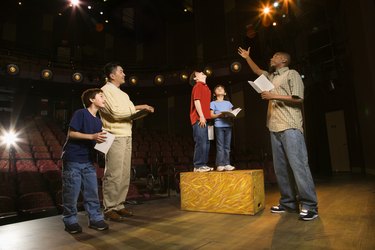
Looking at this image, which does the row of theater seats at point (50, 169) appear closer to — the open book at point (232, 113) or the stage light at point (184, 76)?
the open book at point (232, 113)

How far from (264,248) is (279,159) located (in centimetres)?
109

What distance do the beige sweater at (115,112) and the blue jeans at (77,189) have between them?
428 mm

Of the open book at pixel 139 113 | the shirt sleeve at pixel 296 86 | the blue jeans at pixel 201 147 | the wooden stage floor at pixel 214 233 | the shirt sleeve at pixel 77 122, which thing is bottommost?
the wooden stage floor at pixel 214 233

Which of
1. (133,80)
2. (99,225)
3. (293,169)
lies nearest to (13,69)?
(133,80)

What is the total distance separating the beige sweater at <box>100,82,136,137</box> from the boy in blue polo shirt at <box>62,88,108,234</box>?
0.18m

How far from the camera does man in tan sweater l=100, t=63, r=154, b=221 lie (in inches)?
92.4

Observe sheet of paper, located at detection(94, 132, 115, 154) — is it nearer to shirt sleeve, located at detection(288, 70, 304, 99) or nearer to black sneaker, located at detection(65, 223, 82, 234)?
black sneaker, located at detection(65, 223, 82, 234)

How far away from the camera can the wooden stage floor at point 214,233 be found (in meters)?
1.46

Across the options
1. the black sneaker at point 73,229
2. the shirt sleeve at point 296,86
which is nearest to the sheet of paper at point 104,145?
the black sneaker at point 73,229

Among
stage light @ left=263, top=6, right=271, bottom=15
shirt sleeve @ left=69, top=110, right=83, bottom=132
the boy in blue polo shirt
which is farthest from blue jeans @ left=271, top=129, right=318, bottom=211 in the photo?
stage light @ left=263, top=6, right=271, bottom=15

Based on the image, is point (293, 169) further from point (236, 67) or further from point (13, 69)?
point (13, 69)

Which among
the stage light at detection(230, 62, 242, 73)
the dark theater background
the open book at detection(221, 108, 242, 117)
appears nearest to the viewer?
the open book at detection(221, 108, 242, 117)

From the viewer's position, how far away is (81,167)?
208 centimetres

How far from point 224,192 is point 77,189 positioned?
129 centimetres
